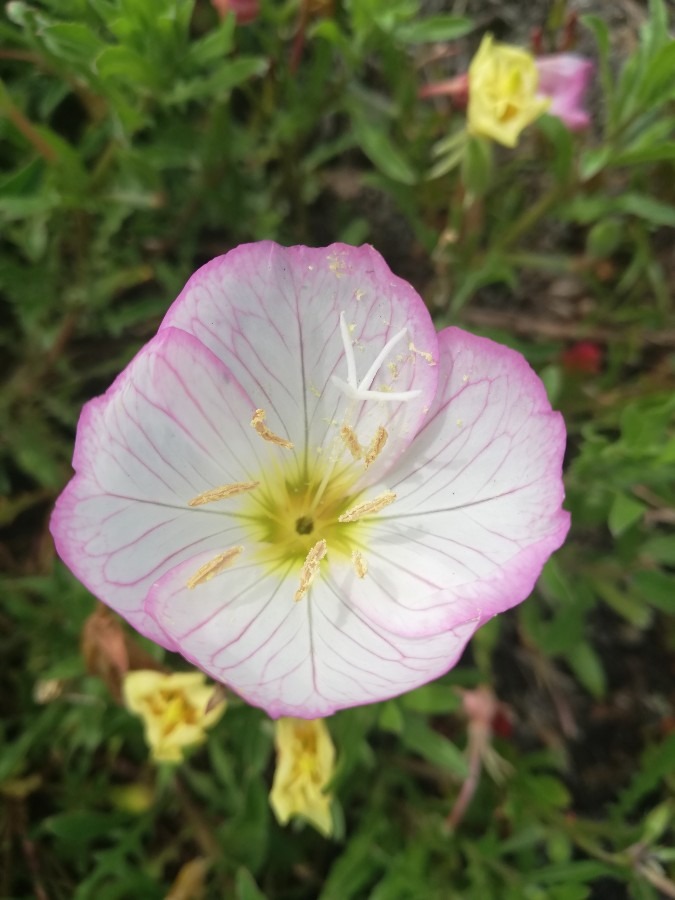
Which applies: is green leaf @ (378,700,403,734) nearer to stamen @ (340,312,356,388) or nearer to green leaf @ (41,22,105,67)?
stamen @ (340,312,356,388)

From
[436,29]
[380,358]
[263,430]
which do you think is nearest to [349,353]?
[380,358]

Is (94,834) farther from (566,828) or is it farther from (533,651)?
(533,651)

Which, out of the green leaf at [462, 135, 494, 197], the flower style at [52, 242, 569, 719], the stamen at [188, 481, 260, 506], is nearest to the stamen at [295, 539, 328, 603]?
the flower style at [52, 242, 569, 719]

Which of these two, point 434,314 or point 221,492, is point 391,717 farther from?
point 434,314

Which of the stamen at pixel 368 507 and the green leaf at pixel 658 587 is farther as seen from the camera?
the green leaf at pixel 658 587

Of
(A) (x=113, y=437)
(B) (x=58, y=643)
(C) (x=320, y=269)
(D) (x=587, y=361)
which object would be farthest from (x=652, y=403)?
(B) (x=58, y=643)

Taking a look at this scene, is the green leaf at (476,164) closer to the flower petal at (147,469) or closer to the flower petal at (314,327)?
the flower petal at (314,327)

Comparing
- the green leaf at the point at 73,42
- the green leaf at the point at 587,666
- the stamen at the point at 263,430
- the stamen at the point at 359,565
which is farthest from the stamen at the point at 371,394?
the green leaf at the point at 587,666
